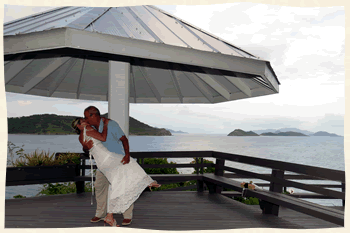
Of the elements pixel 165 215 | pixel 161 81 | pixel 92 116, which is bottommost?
pixel 165 215

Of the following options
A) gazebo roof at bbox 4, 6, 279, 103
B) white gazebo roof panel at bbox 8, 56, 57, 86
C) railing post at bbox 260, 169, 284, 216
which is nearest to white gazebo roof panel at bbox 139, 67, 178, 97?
gazebo roof at bbox 4, 6, 279, 103

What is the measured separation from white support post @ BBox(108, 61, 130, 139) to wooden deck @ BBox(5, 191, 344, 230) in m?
1.49

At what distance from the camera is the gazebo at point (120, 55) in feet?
10.2

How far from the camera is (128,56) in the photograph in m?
3.89

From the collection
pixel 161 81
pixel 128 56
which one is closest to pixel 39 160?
pixel 128 56

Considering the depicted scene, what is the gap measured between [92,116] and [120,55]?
1064mm

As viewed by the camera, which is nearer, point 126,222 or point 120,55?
point 126,222

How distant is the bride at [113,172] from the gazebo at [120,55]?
27.1 inches

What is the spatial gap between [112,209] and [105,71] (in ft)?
12.1

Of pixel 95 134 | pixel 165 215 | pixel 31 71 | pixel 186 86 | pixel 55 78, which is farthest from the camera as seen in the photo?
pixel 186 86

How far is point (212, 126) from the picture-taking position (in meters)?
59.6

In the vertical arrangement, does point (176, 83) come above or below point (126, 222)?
above

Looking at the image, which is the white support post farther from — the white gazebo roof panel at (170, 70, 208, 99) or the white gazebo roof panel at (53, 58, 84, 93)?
the white gazebo roof panel at (170, 70, 208, 99)

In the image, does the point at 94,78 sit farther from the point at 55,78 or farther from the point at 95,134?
the point at 95,134
